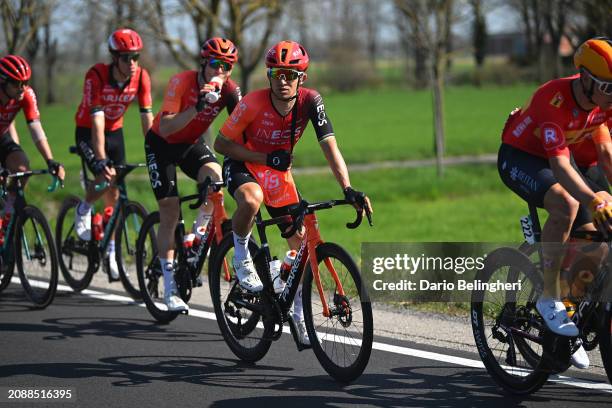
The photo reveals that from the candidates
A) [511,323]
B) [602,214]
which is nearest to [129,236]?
[511,323]

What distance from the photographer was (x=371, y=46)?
11762 cm

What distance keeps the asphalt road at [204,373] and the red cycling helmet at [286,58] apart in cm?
201

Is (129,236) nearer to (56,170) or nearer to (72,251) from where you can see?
(72,251)

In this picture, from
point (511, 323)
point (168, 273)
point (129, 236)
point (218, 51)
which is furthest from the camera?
point (129, 236)

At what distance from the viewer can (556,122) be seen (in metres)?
5.33

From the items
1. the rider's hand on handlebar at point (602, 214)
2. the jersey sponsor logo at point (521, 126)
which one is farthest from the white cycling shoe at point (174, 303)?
the rider's hand on handlebar at point (602, 214)

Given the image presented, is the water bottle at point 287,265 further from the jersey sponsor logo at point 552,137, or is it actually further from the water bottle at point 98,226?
the water bottle at point 98,226

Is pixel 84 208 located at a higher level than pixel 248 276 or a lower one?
higher

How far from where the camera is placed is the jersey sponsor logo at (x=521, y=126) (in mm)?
5629

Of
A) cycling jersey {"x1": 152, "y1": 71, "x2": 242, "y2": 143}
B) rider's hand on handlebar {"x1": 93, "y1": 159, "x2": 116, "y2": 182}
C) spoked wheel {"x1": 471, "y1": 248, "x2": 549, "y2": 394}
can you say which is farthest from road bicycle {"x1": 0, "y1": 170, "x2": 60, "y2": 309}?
spoked wheel {"x1": 471, "y1": 248, "x2": 549, "y2": 394}

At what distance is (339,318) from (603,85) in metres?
2.09

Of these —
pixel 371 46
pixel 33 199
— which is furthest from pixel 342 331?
pixel 371 46

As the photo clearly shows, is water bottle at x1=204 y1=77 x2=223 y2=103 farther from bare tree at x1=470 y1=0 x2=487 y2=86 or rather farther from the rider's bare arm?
bare tree at x1=470 y1=0 x2=487 y2=86

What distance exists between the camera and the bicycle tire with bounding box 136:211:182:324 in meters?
8.05
